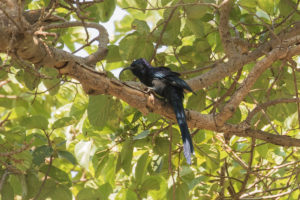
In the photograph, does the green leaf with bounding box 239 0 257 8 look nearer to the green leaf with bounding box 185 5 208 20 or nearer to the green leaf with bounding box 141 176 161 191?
the green leaf with bounding box 185 5 208 20

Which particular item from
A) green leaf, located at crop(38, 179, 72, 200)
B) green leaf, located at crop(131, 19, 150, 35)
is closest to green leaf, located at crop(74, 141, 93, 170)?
green leaf, located at crop(38, 179, 72, 200)

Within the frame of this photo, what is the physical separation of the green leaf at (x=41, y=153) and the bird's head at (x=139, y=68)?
3.48 ft

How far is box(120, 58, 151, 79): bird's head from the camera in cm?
375

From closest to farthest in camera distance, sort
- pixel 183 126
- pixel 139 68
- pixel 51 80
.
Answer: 1. pixel 183 126
2. pixel 51 80
3. pixel 139 68

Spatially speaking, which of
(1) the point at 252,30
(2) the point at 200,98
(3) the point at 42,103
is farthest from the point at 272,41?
(3) the point at 42,103

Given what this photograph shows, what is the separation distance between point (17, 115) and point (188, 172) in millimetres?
2368

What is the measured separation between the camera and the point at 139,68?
381 centimetres

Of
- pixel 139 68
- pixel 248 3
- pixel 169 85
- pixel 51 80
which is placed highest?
pixel 248 3

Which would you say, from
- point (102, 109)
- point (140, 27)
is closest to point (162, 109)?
point (102, 109)

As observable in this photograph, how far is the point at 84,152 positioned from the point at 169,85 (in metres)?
1.02

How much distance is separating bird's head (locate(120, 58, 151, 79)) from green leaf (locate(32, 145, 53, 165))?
1.06m

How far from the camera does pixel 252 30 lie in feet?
13.4

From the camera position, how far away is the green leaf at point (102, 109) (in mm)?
3246

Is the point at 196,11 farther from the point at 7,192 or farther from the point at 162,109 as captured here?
the point at 7,192
